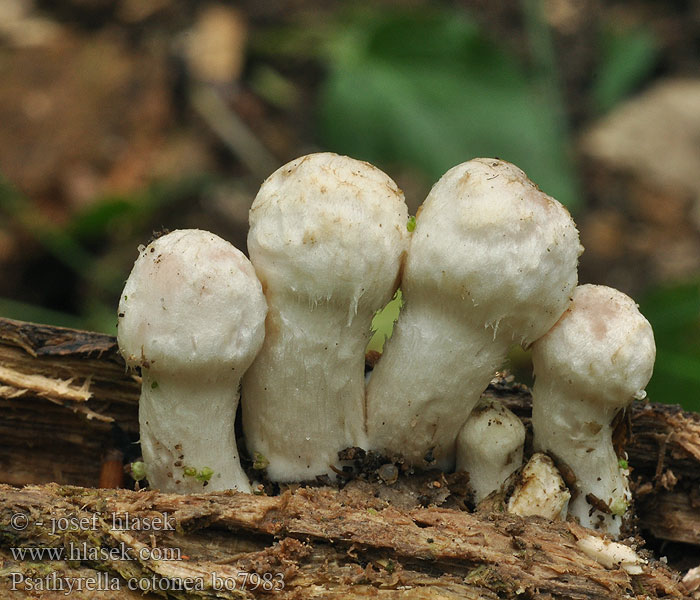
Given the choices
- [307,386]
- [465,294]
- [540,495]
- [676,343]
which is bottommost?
[540,495]

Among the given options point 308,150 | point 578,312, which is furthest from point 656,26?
point 578,312

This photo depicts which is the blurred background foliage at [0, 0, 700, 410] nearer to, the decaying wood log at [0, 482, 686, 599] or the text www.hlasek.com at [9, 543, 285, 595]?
the decaying wood log at [0, 482, 686, 599]

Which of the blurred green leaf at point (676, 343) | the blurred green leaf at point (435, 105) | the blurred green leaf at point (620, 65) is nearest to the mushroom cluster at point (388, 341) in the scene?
the blurred green leaf at point (676, 343)

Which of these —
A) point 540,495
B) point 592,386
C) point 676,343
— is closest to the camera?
point 592,386

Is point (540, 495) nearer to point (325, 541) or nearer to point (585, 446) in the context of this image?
point (585, 446)

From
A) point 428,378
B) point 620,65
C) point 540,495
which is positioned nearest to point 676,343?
point 540,495

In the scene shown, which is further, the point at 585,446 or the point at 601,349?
the point at 585,446

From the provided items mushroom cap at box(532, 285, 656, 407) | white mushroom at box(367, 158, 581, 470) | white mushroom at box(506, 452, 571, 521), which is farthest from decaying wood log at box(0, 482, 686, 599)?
mushroom cap at box(532, 285, 656, 407)

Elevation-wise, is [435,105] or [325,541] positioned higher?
[435,105]
